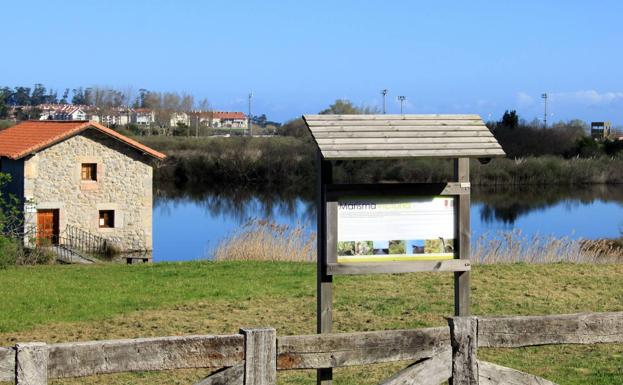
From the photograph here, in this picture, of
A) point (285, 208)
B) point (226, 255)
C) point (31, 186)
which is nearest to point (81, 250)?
point (31, 186)

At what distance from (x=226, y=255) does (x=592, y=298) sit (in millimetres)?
11497

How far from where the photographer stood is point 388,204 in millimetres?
9234

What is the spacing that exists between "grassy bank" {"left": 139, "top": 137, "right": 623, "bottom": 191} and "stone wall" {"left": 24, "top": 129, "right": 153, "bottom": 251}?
20704 millimetres

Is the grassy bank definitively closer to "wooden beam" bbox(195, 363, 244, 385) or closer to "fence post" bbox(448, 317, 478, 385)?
"fence post" bbox(448, 317, 478, 385)

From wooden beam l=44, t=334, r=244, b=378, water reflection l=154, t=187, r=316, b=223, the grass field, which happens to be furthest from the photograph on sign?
water reflection l=154, t=187, r=316, b=223

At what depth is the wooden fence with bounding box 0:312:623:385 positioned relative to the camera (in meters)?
5.68

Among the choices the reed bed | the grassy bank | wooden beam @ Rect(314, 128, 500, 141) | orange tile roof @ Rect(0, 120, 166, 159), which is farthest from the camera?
the grassy bank

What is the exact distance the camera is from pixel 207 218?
5253cm

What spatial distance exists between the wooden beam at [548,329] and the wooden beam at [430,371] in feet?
0.86

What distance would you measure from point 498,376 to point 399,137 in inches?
139

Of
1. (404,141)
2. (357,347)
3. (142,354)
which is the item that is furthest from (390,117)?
(142,354)

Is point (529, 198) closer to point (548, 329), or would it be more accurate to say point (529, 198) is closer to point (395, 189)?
point (395, 189)

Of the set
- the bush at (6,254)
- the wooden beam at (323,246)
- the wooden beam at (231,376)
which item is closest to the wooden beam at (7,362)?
the wooden beam at (231,376)

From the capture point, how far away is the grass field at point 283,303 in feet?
34.3
